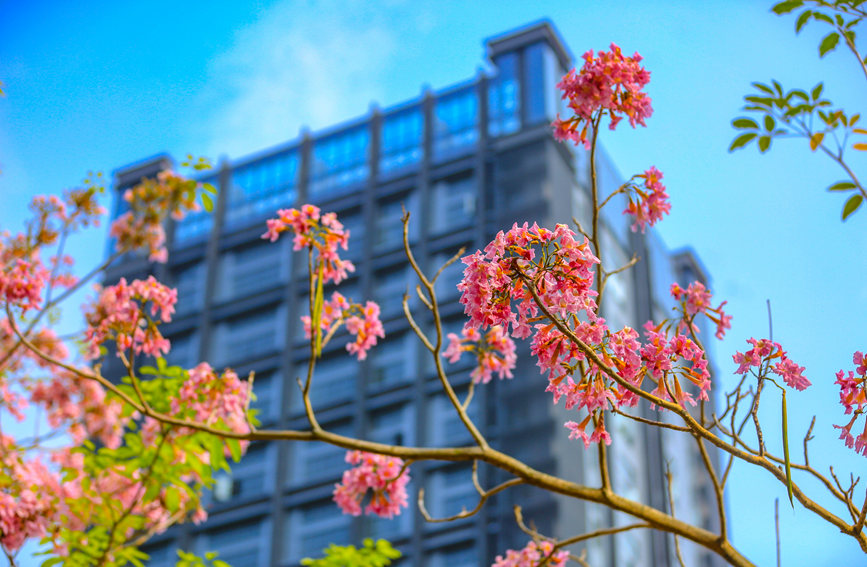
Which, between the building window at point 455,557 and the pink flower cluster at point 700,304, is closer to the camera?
the pink flower cluster at point 700,304

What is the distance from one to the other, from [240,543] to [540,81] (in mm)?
21791

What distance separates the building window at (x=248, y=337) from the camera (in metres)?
45.0

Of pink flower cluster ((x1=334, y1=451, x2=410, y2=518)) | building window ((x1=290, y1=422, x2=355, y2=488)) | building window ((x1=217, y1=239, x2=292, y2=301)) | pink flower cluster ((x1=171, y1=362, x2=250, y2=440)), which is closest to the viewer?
pink flower cluster ((x1=334, y1=451, x2=410, y2=518))

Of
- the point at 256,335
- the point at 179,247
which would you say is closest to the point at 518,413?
the point at 256,335

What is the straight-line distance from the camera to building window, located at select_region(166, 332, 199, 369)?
46250mm

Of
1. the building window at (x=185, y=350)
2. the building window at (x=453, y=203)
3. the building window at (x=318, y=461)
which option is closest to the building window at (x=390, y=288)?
the building window at (x=453, y=203)

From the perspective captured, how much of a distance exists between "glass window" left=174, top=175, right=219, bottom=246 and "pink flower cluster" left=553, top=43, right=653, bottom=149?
4629 centimetres

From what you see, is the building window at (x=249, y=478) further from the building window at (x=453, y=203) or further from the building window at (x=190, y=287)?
the building window at (x=453, y=203)

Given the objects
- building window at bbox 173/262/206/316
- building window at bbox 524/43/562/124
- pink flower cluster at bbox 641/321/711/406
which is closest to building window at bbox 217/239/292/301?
building window at bbox 173/262/206/316

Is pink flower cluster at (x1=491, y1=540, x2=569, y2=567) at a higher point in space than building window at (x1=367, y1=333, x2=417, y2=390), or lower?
lower

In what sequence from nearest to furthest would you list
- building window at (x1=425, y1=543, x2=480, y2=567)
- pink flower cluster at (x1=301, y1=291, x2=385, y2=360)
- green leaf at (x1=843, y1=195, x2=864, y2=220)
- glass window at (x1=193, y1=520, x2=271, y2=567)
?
green leaf at (x1=843, y1=195, x2=864, y2=220) → pink flower cluster at (x1=301, y1=291, x2=385, y2=360) → building window at (x1=425, y1=543, x2=480, y2=567) → glass window at (x1=193, y1=520, x2=271, y2=567)

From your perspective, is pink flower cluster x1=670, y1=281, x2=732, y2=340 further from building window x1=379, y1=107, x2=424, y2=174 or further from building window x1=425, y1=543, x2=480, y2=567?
building window x1=379, y1=107, x2=424, y2=174

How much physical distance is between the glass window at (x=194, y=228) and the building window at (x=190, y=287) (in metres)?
1.32

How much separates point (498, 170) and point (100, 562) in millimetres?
36601
